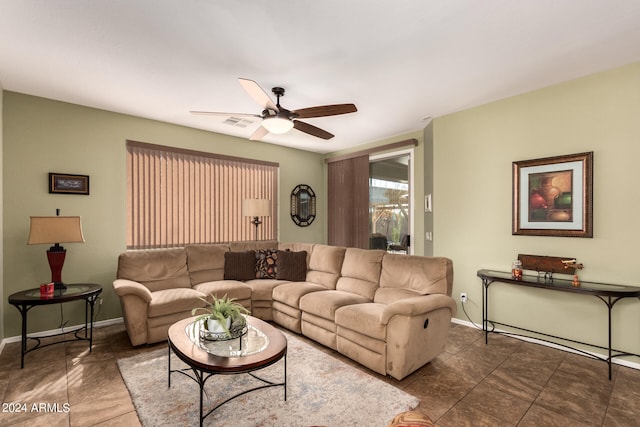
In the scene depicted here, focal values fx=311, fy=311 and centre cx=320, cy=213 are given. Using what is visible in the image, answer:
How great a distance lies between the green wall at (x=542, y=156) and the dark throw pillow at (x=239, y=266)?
259 centimetres

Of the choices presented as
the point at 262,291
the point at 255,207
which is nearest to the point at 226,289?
the point at 262,291

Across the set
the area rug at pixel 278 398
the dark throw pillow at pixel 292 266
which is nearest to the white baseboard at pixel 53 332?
the area rug at pixel 278 398

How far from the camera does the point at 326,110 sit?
280 cm

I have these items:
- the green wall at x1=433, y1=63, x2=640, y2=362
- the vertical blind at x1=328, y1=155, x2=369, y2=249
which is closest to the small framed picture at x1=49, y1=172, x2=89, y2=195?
the vertical blind at x1=328, y1=155, x2=369, y2=249

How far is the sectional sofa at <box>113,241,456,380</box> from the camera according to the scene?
2.57 m

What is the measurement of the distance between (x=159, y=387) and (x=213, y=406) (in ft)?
1.77

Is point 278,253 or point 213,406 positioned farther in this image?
point 278,253

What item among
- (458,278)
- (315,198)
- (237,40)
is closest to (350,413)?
(458,278)

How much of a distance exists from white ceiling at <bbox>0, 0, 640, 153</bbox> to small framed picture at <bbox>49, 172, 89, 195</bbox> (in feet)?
2.85

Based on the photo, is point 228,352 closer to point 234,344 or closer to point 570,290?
point 234,344

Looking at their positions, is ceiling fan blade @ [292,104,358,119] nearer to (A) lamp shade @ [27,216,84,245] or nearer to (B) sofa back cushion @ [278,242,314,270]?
(B) sofa back cushion @ [278,242,314,270]

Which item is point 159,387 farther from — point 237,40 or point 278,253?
point 237,40

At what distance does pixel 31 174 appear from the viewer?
3.40m

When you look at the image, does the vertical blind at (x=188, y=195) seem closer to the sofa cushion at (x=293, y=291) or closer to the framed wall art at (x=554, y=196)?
the sofa cushion at (x=293, y=291)
